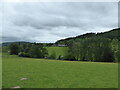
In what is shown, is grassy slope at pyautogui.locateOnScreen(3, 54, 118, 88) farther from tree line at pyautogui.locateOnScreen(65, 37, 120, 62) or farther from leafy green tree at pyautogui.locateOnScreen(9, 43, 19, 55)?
leafy green tree at pyautogui.locateOnScreen(9, 43, 19, 55)

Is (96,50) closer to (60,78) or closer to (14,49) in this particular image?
(60,78)

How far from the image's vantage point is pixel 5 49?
11975 centimetres

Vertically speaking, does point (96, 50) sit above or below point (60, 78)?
above

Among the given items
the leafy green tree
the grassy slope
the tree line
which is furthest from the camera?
the leafy green tree

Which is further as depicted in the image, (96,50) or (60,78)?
(96,50)

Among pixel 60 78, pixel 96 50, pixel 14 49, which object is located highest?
pixel 14 49

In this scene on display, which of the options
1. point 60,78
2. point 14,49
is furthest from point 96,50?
point 14,49

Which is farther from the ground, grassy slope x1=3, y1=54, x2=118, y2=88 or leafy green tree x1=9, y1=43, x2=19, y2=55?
leafy green tree x1=9, y1=43, x2=19, y2=55

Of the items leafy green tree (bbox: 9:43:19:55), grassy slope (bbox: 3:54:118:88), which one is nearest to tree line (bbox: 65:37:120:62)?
leafy green tree (bbox: 9:43:19:55)

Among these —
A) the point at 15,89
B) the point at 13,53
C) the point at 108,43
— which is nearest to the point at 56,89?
the point at 15,89

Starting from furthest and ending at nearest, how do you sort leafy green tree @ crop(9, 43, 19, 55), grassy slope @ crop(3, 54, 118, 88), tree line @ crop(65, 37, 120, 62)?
leafy green tree @ crop(9, 43, 19, 55) → tree line @ crop(65, 37, 120, 62) → grassy slope @ crop(3, 54, 118, 88)

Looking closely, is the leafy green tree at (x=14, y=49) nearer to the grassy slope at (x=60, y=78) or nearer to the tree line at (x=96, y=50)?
the tree line at (x=96, y=50)

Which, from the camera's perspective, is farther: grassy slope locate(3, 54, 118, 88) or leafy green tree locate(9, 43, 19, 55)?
leafy green tree locate(9, 43, 19, 55)

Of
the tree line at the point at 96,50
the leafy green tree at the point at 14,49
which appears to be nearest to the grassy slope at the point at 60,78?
the tree line at the point at 96,50
